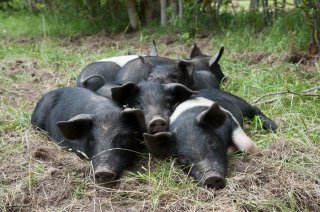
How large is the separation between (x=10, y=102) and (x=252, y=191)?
3.15 meters

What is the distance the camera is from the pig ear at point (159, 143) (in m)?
3.44

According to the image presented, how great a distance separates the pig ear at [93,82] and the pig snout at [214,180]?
87.7 inches

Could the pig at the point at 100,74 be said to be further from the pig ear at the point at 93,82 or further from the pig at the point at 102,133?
the pig at the point at 102,133

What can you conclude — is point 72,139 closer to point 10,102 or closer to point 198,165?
point 198,165

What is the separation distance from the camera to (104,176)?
3.37m

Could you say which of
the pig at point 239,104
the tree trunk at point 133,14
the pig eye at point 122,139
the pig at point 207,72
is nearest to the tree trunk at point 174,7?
the tree trunk at point 133,14

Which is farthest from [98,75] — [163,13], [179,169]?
[163,13]

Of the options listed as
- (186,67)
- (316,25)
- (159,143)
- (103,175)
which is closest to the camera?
(103,175)

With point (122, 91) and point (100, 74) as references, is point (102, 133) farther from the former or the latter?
point (100, 74)

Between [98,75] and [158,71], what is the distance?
657 mm

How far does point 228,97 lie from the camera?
15.0 ft

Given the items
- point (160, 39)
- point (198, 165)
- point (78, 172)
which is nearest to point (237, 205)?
point (198, 165)

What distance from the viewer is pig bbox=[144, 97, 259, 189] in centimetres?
329

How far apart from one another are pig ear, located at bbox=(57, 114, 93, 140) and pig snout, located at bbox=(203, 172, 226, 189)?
100 cm
